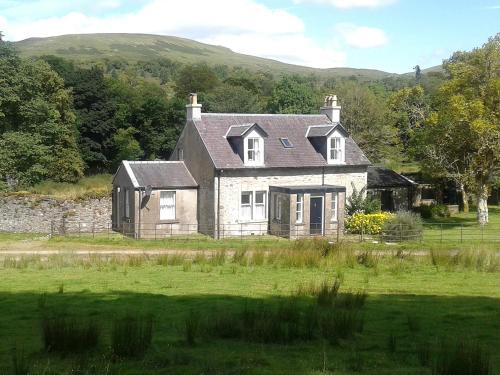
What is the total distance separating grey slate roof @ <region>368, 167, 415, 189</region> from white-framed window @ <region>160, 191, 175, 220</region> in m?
15.0

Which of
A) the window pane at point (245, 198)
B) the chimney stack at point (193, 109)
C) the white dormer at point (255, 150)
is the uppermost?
the chimney stack at point (193, 109)

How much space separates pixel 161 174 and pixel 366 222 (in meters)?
12.3

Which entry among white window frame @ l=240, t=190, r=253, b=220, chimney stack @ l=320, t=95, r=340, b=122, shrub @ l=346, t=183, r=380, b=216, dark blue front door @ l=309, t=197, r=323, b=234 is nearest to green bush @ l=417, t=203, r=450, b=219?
shrub @ l=346, t=183, r=380, b=216

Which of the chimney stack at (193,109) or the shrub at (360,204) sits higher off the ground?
the chimney stack at (193,109)

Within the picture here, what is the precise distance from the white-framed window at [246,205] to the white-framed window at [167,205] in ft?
13.5

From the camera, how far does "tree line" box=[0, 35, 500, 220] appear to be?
38625 millimetres

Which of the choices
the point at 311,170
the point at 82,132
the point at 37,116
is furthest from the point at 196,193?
the point at 82,132

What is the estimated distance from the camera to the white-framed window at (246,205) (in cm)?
3766

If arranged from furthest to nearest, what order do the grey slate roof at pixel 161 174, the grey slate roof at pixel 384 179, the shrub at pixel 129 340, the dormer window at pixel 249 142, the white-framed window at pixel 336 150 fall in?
the grey slate roof at pixel 384 179
the white-framed window at pixel 336 150
the dormer window at pixel 249 142
the grey slate roof at pixel 161 174
the shrub at pixel 129 340

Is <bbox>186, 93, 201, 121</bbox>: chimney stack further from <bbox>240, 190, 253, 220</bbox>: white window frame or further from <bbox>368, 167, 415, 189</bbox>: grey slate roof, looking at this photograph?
<bbox>368, 167, 415, 189</bbox>: grey slate roof

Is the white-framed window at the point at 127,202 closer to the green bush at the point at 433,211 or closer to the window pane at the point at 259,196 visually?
the window pane at the point at 259,196

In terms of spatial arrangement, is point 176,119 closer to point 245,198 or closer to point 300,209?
point 245,198

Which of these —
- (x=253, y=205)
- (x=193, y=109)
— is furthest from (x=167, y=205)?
(x=193, y=109)

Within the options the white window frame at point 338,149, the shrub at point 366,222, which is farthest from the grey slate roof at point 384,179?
the shrub at point 366,222
